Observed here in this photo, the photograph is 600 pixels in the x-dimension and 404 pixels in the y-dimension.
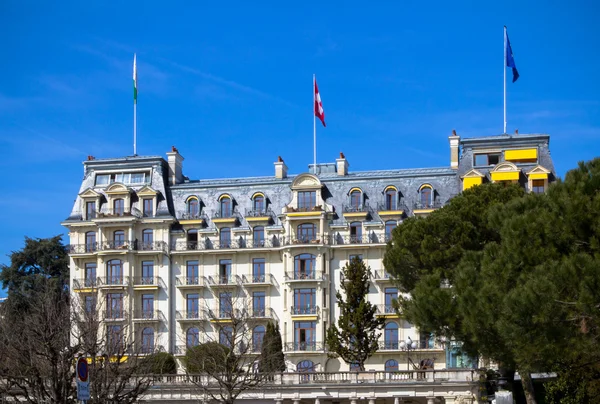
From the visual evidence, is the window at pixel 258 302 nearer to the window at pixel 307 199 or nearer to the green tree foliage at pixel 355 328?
the window at pixel 307 199

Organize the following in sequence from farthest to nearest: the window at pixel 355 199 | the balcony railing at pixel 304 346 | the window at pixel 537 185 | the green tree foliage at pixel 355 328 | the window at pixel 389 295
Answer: the window at pixel 355 199, the window at pixel 389 295, the balcony railing at pixel 304 346, the window at pixel 537 185, the green tree foliage at pixel 355 328

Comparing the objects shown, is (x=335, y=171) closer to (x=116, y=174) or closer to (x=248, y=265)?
(x=248, y=265)

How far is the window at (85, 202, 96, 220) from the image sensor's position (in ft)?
266

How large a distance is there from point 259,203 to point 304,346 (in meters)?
12.6

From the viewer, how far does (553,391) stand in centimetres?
5262

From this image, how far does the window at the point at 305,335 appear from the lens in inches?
2965

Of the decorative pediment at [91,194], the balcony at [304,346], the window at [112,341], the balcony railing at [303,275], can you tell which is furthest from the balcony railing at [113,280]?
the window at [112,341]

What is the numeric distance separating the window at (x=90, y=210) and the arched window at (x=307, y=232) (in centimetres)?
1680

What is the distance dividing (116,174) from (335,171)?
17942 mm

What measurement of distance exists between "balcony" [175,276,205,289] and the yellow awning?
2526cm

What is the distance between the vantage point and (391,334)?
75562 mm

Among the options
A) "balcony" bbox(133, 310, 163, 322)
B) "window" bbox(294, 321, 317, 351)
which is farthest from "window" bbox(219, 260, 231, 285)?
"window" bbox(294, 321, 317, 351)

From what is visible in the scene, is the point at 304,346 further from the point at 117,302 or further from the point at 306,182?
the point at 117,302

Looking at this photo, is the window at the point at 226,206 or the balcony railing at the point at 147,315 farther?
the window at the point at 226,206
